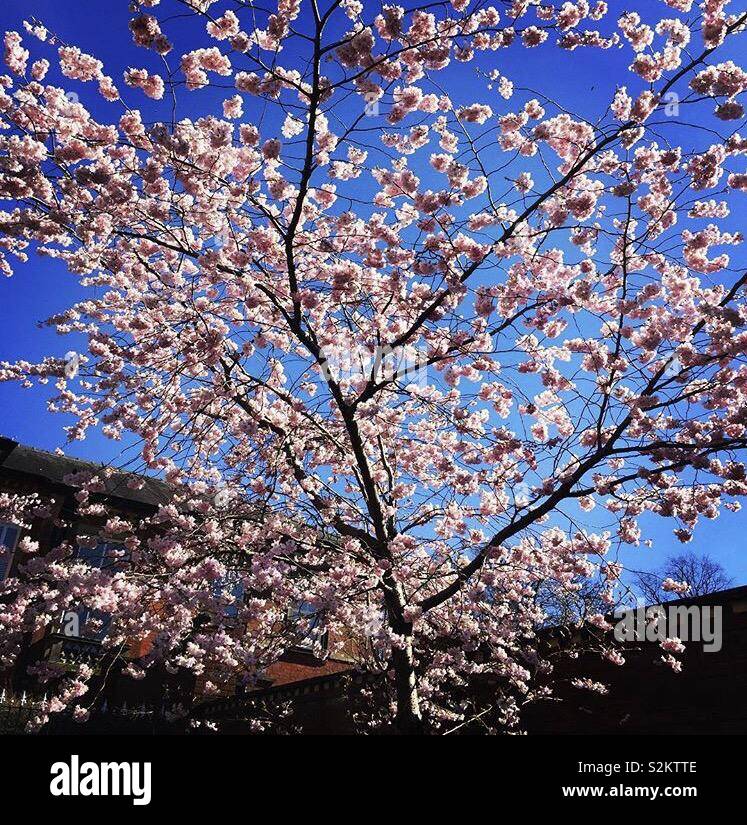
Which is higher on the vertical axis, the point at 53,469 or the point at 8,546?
the point at 53,469

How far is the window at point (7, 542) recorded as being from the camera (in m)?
17.5

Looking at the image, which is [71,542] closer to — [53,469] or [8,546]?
[8,546]

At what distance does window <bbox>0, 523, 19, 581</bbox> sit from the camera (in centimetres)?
1755

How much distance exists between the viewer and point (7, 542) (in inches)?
716

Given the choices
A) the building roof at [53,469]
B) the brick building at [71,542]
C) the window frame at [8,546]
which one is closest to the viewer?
the brick building at [71,542]

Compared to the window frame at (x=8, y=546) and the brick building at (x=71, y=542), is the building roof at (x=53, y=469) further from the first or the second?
the window frame at (x=8, y=546)
